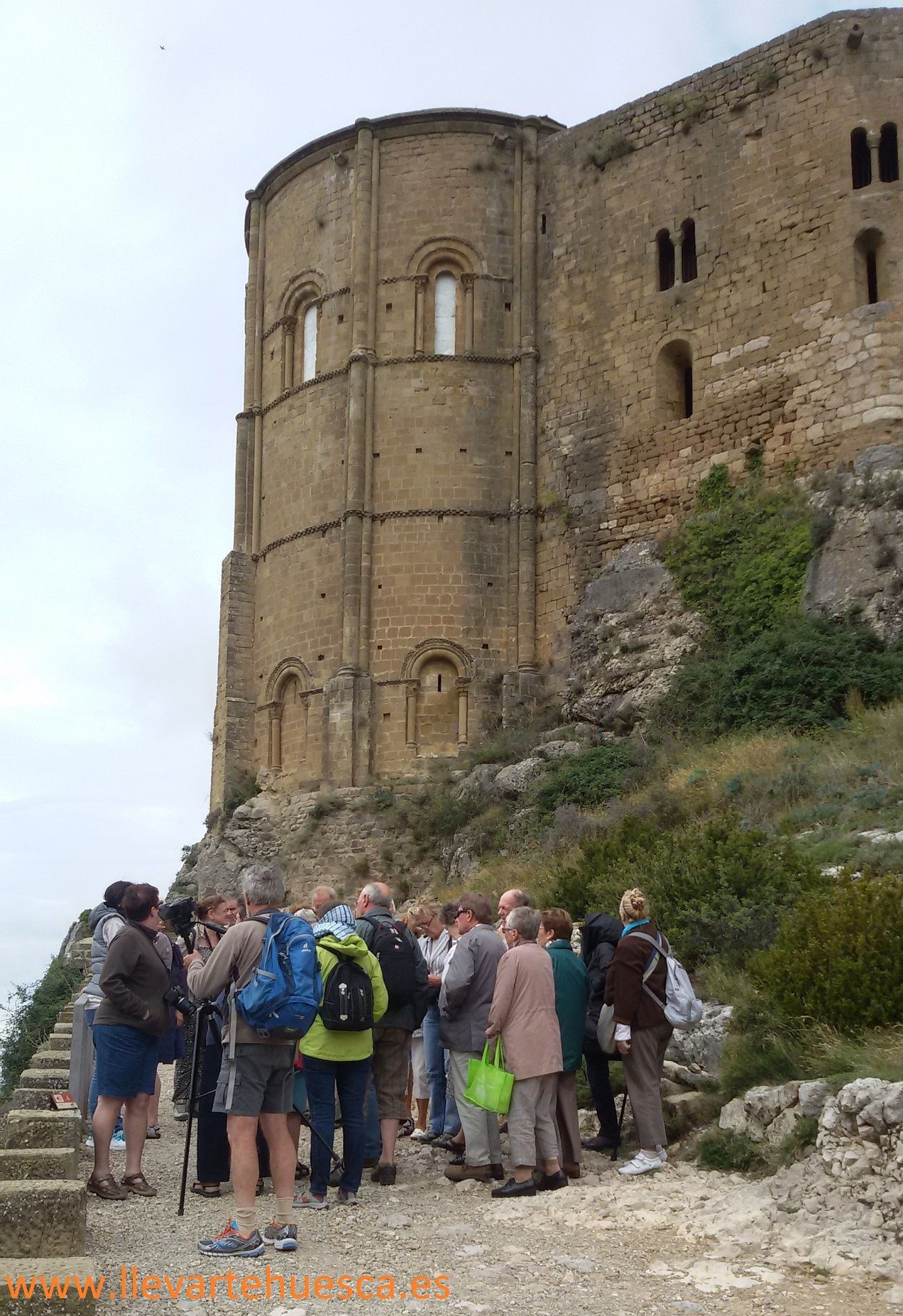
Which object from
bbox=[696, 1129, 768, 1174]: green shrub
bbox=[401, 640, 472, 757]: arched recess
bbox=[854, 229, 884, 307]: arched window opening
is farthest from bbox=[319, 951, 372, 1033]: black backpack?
bbox=[401, 640, 472, 757]: arched recess

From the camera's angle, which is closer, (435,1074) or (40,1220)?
(40,1220)

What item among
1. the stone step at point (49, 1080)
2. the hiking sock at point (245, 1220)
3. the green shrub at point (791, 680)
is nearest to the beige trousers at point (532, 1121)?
the hiking sock at point (245, 1220)

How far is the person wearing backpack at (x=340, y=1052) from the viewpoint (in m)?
7.86

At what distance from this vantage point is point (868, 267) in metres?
20.6

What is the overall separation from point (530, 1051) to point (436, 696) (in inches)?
614

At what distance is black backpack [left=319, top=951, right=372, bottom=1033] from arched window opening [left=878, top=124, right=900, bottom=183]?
16.5m

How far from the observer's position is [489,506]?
24109 mm

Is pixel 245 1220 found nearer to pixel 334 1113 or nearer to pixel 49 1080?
pixel 334 1113

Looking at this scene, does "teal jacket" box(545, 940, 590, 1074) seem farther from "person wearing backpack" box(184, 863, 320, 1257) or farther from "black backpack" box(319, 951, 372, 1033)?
"person wearing backpack" box(184, 863, 320, 1257)

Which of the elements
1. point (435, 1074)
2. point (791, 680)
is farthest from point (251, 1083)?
point (791, 680)

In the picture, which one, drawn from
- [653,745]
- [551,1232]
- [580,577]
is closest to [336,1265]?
[551,1232]

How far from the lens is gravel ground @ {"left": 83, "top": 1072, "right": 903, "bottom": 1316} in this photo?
19.6 ft

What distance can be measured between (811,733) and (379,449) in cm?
1021

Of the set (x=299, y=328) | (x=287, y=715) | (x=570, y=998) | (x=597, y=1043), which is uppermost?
(x=299, y=328)
